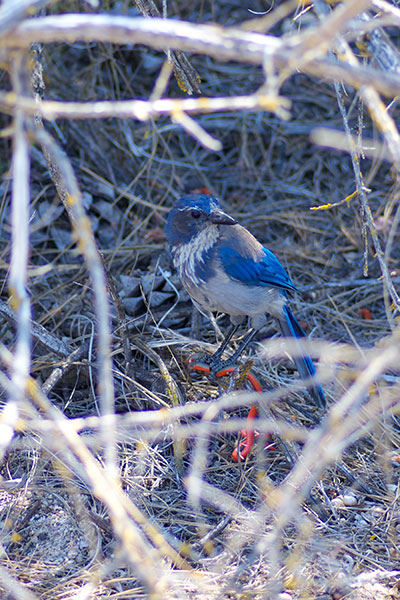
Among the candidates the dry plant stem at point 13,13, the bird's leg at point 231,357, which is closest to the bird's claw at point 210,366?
the bird's leg at point 231,357

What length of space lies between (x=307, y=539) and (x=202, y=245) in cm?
195

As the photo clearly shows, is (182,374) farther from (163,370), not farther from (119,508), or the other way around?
(119,508)

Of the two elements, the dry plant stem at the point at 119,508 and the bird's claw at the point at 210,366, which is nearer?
the dry plant stem at the point at 119,508

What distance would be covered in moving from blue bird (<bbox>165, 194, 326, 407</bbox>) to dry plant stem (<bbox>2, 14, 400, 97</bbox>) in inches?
95.6

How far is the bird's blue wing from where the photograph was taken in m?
4.25

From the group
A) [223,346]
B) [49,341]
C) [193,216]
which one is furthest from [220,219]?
[49,341]

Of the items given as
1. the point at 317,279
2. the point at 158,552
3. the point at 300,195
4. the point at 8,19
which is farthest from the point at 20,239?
the point at 300,195

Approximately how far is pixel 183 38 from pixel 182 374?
8.78ft

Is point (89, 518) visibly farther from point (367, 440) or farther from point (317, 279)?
point (317, 279)

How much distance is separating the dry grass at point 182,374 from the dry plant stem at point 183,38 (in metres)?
0.07

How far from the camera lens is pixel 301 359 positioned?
427 centimetres

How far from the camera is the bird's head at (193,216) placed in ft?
14.1

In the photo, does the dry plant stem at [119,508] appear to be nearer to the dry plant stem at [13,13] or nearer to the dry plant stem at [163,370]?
the dry plant stem at [163,370]

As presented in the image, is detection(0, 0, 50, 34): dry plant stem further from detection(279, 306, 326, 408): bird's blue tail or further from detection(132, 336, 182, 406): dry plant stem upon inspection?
detection(279, 306, 326, 408): bird's blue tail
